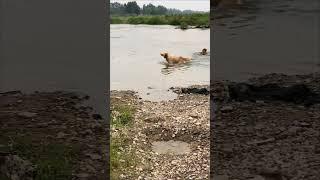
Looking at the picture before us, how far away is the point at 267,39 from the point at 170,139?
11916 mm

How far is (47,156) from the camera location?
6.35 meters

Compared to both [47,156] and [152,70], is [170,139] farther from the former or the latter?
[152,70]

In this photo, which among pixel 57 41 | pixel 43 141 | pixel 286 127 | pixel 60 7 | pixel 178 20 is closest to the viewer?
pixel 43 141

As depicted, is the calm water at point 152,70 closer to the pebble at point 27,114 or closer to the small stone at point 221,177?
the pebble at point 27,114

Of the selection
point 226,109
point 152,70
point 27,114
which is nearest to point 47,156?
point 27,114

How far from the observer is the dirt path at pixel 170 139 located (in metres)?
6.60

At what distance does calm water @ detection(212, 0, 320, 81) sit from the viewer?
13500 millimetres

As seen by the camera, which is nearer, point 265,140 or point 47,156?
point 47,156

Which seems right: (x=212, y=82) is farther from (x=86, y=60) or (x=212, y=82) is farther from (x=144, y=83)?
(x=86, y=60)

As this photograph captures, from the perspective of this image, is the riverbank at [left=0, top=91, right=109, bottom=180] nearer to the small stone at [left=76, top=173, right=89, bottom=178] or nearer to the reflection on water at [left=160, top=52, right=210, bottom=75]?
the small stone at [left=76, top=173, right=89, bottom=178]

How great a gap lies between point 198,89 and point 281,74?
7.26ft

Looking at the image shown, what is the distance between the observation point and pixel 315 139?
7117 mm

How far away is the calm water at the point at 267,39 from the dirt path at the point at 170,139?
289 centimetres

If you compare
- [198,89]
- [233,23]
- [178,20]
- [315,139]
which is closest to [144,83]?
[198,89]
